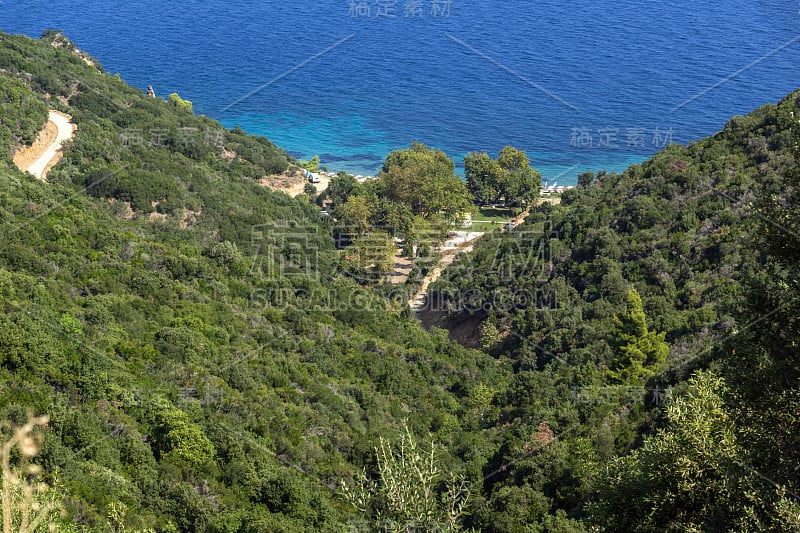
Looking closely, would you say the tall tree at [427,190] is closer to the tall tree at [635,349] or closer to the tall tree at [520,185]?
the tall tree at [520,185]

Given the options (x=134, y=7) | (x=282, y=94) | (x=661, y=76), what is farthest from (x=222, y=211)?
(x=134, y=7)

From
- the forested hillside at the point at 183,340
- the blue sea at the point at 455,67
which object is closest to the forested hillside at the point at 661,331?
the forested hillside at the point at 183,340

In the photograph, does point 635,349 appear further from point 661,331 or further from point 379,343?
point 379,343

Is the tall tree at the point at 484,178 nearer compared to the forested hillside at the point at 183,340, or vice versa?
the forested hillside at the point at 183,340

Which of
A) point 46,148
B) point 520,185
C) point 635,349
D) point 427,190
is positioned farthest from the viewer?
point 520,185

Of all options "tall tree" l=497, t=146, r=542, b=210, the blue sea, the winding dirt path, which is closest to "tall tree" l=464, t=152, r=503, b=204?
"tall tree" l=497, t=146, r=542, b=210

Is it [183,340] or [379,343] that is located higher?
[379,343]

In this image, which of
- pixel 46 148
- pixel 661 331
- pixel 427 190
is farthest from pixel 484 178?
pixel 46 148

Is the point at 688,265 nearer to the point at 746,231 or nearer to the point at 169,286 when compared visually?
the point at 746,231
